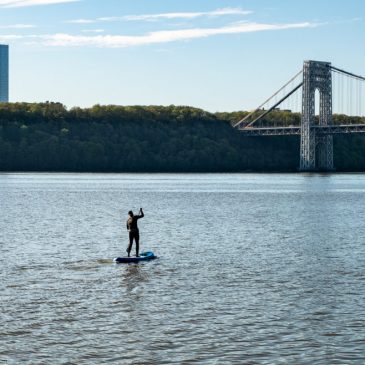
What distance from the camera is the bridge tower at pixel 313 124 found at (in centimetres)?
18662

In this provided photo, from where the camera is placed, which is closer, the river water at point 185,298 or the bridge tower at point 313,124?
the river water at point 185,298

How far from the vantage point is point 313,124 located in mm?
189375

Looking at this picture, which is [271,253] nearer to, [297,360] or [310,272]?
[310,272]

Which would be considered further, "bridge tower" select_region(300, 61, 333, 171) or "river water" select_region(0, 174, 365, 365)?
"bridge tower" select_region(300, 61, 333, 171)

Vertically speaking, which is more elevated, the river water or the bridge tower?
the bridge tower

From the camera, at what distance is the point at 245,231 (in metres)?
48.8

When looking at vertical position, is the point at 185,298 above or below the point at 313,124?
below

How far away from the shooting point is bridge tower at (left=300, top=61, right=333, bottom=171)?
18662cm

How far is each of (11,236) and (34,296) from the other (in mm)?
20378

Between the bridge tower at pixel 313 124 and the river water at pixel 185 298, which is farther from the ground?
the bridge tower at pixel 313 124

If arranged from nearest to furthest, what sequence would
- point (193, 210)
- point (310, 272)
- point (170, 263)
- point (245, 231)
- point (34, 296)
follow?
1. point (34, 296)
2. point (310, 272)
3. point (170, 263)
4. point (245, 231)
5. point (193, 210)

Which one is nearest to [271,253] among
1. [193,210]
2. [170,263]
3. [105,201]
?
[170,263]

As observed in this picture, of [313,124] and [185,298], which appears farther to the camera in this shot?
[313,124]

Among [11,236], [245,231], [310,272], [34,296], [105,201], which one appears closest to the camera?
[34,296]
